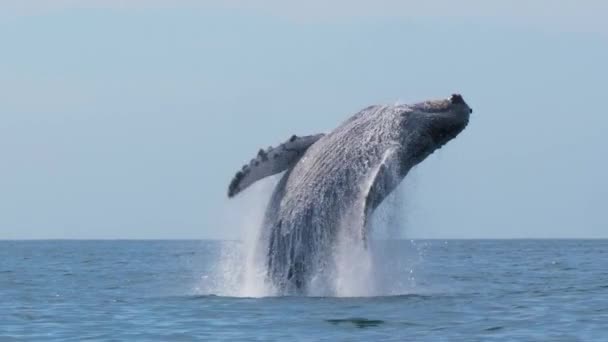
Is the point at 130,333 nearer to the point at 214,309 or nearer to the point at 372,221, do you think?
the point at 214,309

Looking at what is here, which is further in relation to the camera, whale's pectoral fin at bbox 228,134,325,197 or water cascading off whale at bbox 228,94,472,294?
whale's pectoral fin at bbox 228,134,325,197

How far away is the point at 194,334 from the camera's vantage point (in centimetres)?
1395

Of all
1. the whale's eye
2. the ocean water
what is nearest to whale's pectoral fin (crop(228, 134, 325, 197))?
the ocean water

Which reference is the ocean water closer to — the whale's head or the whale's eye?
the whale's head

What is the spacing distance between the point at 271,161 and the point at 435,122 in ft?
6.95

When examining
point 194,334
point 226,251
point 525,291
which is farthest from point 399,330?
point 525,291

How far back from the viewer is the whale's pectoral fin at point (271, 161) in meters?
16.7

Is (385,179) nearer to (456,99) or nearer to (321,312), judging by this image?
(456,99)

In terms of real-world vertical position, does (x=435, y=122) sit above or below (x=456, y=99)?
below

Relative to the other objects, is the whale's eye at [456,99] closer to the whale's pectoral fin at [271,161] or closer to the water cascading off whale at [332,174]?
the water cascading off whale at [332,174]

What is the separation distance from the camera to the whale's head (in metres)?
16.7

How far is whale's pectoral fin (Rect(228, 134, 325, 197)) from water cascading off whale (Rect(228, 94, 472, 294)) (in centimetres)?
1

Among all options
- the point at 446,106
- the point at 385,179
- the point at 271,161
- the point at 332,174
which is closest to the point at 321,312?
the point at 332,174

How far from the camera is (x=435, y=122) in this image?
54.9ft
